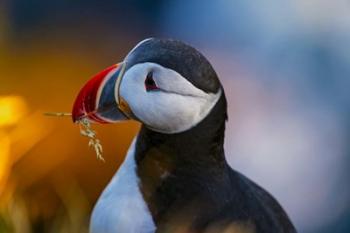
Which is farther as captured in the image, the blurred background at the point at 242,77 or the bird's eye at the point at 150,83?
the blurred background at the point at 242,77

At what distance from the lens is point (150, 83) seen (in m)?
1.09

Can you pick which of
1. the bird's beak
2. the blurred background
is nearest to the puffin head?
the bird's beak

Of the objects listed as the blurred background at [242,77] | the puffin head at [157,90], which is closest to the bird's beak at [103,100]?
the puffin head at [157,90]

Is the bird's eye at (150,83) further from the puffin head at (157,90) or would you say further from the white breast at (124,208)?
the white breast at (124,208)

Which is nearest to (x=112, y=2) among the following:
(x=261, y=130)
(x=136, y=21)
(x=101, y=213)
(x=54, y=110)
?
(x=136, y=21)

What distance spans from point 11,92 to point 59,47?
0.14 metres

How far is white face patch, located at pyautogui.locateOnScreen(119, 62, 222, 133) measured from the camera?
108 centimetres

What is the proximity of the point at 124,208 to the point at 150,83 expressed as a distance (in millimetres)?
164

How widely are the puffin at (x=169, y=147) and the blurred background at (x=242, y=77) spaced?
514 mm

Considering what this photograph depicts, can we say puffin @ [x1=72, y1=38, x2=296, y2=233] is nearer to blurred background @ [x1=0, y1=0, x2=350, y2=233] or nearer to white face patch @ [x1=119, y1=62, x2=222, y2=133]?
white face patch @ [x1=119, y1=62, x2=222, y2=133]

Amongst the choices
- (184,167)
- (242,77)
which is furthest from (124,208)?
(242,77)

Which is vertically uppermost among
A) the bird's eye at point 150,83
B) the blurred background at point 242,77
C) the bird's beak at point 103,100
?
the bird's eye at point 150,83

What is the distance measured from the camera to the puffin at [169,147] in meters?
1.09

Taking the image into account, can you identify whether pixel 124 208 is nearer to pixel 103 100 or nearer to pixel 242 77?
pixel 103 100
